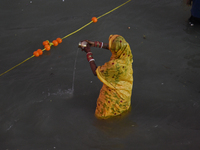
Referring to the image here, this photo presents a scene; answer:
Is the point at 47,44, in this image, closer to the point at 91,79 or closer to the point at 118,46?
the point at 91,79

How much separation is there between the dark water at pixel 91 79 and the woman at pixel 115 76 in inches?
10.5

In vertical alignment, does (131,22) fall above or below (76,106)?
above

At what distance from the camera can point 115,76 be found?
3.68 m

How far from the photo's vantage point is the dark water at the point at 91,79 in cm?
391

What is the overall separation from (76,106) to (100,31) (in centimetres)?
282

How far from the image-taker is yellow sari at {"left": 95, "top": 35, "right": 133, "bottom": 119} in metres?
3.58

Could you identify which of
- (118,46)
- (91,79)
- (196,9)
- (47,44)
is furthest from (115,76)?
(196,9)

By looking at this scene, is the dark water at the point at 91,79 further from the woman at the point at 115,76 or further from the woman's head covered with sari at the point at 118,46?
the woman's head covered with sari at the point at 118,46

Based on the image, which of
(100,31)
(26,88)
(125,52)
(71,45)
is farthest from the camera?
(100,31)

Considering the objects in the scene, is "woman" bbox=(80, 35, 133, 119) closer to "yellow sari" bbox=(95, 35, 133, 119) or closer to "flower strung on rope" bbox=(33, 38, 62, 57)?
"yellow sari" bbox=(95, 35, 133, 119)

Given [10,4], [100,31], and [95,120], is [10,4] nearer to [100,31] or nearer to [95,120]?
[100,31]

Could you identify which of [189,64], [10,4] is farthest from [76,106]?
[10,4]

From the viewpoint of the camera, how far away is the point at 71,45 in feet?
20.7

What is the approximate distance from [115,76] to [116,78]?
5cm
